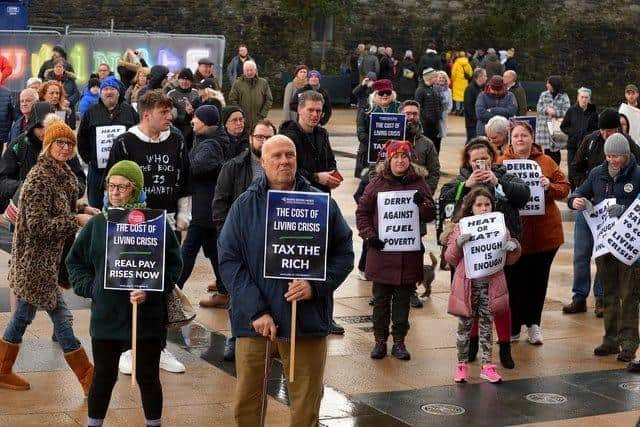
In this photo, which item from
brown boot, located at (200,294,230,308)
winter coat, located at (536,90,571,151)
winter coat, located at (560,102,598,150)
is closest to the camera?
brown boot, located at (200,294,230,308)

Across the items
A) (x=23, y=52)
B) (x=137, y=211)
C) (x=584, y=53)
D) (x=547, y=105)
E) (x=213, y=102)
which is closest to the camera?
(x=137, y=211)

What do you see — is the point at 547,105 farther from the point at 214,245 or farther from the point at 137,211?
the point at 137,211

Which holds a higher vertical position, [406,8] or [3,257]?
[406,8]

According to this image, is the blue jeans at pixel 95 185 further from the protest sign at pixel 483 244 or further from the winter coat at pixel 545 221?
the protest sign at pixel 483 244

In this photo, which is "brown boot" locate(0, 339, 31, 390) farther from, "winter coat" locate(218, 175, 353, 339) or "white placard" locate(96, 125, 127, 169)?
"white placard" locate(96, 125, 127, 169)

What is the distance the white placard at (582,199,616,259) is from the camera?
10.2 meters

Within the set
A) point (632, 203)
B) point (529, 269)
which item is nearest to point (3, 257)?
point (529, 269)

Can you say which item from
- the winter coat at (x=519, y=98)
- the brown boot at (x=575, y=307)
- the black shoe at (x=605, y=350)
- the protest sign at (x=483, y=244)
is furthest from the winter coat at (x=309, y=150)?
the winter coat at (x=519, y=98)

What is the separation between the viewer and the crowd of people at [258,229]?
687cm

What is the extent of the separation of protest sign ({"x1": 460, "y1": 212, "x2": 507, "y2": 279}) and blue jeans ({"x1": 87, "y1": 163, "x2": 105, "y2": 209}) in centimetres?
405

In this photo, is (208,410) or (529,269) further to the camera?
(529,269)

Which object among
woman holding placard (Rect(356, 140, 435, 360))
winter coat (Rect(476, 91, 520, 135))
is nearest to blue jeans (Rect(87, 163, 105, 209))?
woman holding placard (Rect(356, 140, 435, 360))

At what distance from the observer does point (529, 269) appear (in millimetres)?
10695

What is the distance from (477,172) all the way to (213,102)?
5490 millimetres
